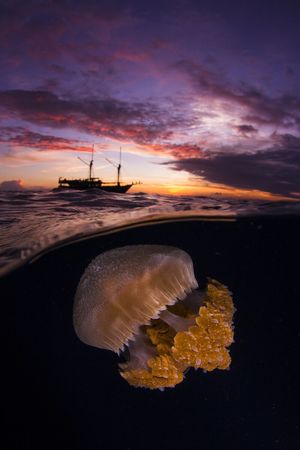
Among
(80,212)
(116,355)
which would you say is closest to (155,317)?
(116,355)

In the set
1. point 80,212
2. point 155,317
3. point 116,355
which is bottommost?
point 116,355

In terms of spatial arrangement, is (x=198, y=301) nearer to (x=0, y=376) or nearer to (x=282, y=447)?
(x=282, y=447)

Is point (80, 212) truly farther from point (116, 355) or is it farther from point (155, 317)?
point (155, 317)

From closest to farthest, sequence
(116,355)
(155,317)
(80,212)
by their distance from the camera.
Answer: (155,317)
(116,355)
(80,212)

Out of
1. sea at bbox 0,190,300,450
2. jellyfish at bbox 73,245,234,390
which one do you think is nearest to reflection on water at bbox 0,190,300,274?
sea at bbox 0,190,300,450

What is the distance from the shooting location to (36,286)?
32.7ft

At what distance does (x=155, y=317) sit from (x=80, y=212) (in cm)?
504

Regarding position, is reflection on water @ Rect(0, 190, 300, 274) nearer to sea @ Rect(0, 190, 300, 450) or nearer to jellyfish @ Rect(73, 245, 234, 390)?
sea @ Rect(0, 190, 300, 450)

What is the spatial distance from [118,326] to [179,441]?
4.56m

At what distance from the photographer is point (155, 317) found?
10.8 ft

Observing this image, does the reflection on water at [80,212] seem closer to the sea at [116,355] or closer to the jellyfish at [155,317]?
the sea at [116,355]

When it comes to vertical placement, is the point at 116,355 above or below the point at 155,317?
below

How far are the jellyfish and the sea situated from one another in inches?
112

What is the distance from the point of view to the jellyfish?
314 centimetres
